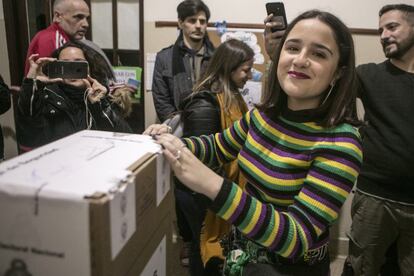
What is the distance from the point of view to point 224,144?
1.10 m

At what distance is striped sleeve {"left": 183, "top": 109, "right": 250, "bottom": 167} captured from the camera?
3.53 ft

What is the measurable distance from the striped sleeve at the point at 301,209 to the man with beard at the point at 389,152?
3.63 feet

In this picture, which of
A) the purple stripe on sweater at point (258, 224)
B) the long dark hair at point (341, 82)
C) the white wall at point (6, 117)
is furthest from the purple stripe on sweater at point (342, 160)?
the white wall at point (6, 117)

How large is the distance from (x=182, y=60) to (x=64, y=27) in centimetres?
78

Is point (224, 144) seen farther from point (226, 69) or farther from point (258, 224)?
point (226, 69)

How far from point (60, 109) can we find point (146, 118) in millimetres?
1257

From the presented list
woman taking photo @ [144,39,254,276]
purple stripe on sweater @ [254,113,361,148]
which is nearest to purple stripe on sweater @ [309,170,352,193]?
purple stripe on sweater @ [254,113,361,148]

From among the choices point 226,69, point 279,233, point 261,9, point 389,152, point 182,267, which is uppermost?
point 261,9

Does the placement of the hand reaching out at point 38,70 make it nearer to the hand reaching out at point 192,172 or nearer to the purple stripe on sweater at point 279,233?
the hand reaching out at point 192,172

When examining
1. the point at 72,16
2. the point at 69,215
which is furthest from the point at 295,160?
the point at 72,16

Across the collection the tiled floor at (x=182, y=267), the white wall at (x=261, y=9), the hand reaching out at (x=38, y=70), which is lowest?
the tiled floor at (x=182, y=267)

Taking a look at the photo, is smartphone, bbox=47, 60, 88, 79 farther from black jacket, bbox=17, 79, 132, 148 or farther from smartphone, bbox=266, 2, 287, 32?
smartphone, bbox=266, 2, 287, 32

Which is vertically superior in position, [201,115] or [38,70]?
[38,70]

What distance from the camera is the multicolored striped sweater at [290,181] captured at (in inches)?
29.4
